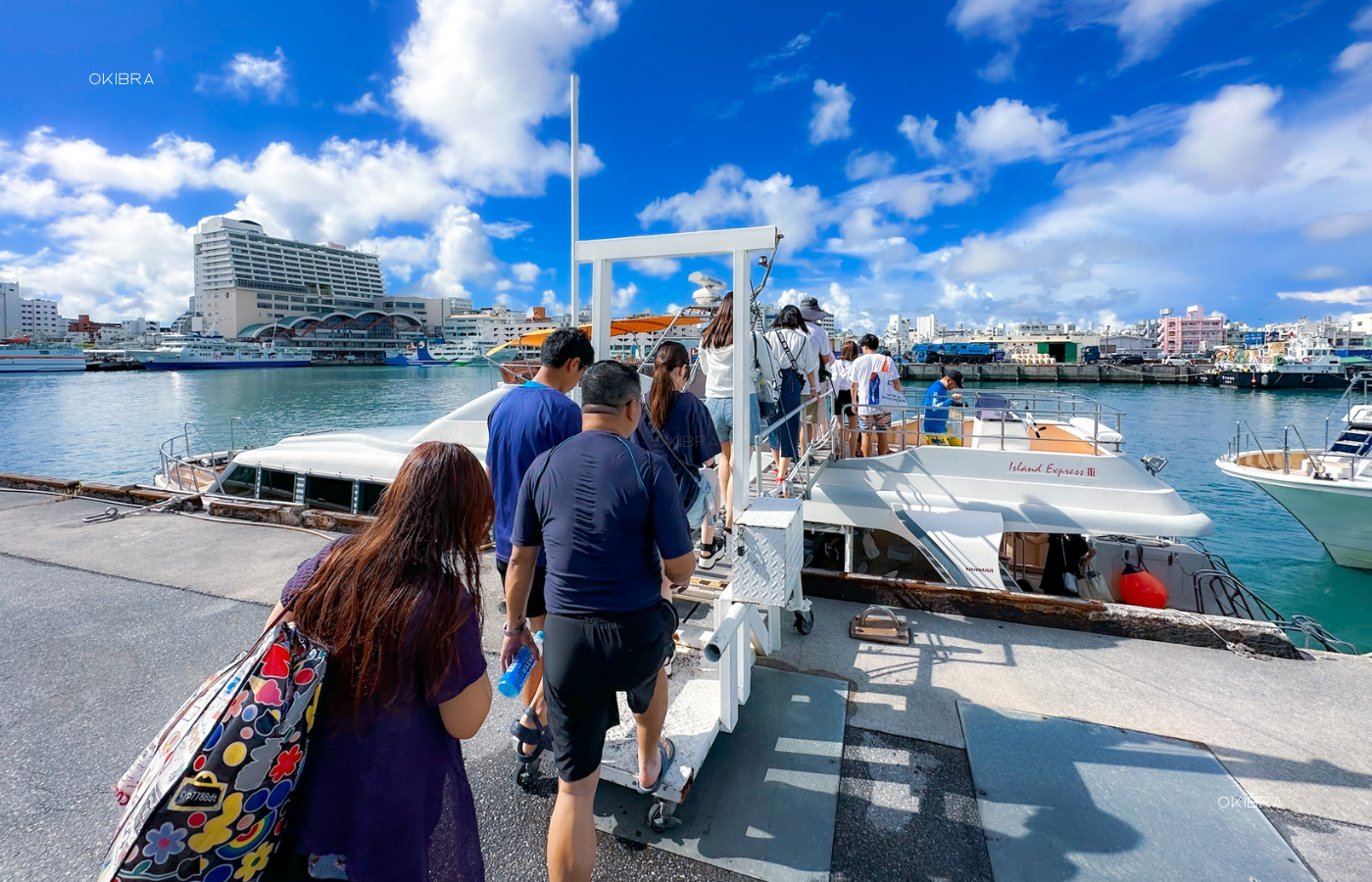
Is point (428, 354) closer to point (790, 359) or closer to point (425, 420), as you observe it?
point (425, 420)

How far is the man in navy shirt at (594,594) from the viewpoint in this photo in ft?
7.16

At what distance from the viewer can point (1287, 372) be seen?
56.6 metres

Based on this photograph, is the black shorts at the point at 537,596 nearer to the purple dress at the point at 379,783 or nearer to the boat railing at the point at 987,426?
the purple dress at the point at 379,783

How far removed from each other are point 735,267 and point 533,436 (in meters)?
1.92

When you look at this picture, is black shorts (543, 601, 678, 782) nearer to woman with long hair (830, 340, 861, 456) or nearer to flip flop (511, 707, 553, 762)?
flip flop (511, 707, 553, 762)

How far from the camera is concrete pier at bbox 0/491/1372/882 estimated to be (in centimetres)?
260

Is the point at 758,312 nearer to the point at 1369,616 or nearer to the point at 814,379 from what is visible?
the point at 814,379

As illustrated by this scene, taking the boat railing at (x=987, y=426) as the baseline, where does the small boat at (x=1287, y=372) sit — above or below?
above

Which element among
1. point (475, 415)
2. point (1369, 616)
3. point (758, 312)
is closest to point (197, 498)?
point (475, 415)

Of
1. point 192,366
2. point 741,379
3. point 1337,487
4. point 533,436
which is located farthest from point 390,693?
point 192,366

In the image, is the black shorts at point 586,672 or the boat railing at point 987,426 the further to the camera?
the boat railing at point 987,426

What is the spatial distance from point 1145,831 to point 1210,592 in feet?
24.5

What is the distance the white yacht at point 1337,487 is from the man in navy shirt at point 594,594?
12.9m

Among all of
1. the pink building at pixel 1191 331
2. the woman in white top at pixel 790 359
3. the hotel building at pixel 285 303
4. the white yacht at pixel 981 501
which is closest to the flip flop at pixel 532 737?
the white yacht at pixel 981 501
